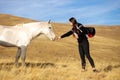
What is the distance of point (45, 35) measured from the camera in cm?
1302

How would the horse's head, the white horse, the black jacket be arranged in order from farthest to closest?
the horse's head, the white horse, the black jacket

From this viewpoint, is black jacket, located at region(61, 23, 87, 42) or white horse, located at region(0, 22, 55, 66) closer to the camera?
black jacket, located at region(61, 23, 87, 42)

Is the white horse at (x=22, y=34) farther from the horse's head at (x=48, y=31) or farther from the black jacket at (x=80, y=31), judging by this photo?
the black jacket at (x=80, y=31)

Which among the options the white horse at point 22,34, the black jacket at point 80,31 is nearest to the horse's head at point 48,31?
the white horse at point 22,34

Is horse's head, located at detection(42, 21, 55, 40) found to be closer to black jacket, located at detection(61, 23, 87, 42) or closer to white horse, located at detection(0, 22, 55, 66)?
white horse, located at detection(0, 22, 55, 66)

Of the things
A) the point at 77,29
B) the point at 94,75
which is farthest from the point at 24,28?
the point at 94,75

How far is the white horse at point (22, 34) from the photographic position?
12.1 m

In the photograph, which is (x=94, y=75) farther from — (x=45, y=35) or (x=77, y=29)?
(x=45, y=35)

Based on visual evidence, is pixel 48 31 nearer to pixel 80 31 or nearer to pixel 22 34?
pixel 22 34

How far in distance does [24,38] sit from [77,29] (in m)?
2.53

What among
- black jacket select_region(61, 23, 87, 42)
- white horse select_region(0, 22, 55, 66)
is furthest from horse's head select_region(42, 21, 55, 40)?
black jacket select_region(61, 23, 87, 42)

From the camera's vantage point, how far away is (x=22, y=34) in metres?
12.4

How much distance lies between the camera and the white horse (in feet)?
39.8

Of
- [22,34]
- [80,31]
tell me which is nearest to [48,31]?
[22,34]
